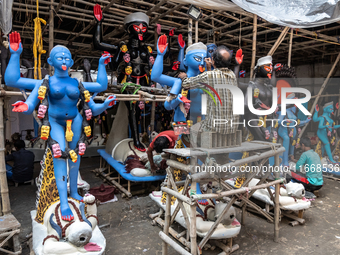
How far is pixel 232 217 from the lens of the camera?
117 inches

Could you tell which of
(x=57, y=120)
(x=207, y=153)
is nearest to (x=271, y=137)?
(x=207, y=153)

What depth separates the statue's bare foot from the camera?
285 cm

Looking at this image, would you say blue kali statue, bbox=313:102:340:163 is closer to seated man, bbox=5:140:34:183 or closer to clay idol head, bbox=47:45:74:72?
clay idol head, bbox=47:45:74:72

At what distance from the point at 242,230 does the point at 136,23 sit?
3.99m

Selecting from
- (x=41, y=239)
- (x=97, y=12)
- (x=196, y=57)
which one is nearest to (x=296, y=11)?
(x=196, y=57)

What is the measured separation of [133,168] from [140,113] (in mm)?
1471

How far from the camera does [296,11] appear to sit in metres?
3.67

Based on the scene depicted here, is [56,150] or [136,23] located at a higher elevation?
[136,23]

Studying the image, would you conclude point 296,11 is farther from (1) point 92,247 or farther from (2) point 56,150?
(1) point 92,247

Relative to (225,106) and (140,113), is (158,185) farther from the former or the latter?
(225,106)

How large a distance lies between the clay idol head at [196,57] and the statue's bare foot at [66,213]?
2.37 meters

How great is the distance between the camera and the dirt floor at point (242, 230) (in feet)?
10.3

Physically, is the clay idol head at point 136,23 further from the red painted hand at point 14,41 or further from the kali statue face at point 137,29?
the red painted hand at point 14,41

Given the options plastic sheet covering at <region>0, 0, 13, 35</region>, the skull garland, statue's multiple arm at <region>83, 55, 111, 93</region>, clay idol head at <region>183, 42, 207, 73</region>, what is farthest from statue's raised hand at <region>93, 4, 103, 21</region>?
clay idol head at <region>183, 42, 207, 73</region>
